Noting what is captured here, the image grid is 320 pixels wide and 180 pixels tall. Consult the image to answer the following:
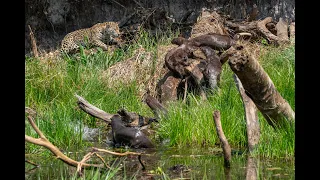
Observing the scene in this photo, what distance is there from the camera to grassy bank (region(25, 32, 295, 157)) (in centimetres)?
649

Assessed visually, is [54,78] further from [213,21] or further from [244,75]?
[244,75]

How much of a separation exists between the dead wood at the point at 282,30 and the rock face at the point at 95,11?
1.32m

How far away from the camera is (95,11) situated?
50.9ft

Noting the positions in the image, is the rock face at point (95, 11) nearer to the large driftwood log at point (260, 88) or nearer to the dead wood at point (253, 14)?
the dead wood at point (253, 14)

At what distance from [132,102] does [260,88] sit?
527 cm

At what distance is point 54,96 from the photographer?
30.9 feet

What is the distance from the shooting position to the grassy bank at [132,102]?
6.49 meters

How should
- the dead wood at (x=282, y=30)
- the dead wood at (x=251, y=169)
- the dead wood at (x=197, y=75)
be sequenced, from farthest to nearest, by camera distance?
the dead wood at (x=282, y=30) < the dead wood at (x=197, y=75) < the dead wood at (x=251, y=169)

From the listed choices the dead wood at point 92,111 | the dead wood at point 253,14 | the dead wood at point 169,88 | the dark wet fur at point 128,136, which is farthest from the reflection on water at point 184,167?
the dead wood at point 253,14

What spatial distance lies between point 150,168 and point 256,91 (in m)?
1.44

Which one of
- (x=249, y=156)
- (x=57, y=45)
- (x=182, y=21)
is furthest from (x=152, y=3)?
(x=249, y=156)

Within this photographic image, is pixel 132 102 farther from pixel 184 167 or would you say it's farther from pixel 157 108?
pixel 184 167

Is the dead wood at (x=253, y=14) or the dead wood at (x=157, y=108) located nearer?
the dead wood at (x=157, y=108)

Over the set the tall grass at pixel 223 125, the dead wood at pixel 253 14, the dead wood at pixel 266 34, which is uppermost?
the dead wood at pixel 253 14
